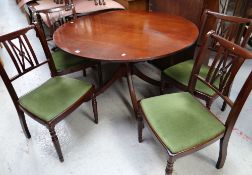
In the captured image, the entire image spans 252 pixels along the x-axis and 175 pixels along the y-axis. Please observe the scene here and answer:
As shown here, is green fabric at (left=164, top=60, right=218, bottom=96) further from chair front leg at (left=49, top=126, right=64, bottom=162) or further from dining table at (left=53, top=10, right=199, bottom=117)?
chair front leg at (left=49, top=126, right=64, bottom=162)

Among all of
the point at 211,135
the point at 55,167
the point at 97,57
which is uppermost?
the point at 97,57

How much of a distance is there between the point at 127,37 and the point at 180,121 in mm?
816

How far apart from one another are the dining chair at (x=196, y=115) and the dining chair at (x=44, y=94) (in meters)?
0.52

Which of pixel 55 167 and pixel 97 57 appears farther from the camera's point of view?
pixel 55 167

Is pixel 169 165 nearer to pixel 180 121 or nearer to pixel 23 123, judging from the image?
pixel 180 121

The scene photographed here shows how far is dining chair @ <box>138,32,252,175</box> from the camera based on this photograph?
1.10 meters

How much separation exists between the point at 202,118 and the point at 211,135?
0.12 m

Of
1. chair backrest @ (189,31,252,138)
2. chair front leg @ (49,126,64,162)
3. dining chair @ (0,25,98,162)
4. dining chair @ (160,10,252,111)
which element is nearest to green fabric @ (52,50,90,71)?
dining chair @ (0,25,98,162)

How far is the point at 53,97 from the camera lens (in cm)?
151

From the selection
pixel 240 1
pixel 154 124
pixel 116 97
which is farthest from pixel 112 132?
pixel 240 1

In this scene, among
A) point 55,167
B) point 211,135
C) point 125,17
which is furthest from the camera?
point 125,17

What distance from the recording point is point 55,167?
5.01 feet

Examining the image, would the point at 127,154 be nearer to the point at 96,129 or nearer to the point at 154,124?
the point at 96,129

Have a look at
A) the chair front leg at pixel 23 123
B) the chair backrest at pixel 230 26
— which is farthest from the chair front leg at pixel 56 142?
the chair backrest at pixel 230 26
